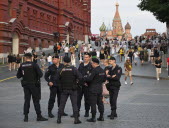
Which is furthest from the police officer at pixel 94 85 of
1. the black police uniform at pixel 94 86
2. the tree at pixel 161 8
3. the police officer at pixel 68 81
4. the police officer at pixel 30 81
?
the tree at pixel 161 8

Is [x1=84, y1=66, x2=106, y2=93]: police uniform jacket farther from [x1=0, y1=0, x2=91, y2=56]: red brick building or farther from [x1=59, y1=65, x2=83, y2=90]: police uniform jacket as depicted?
[x1=0, y1=0, x2=91, y2=56]: red brick building

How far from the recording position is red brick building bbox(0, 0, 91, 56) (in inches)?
1746

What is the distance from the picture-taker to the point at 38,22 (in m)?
57.5

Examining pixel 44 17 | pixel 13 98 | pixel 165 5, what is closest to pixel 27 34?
pixel 44 17

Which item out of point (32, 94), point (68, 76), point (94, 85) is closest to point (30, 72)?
point (32, 94)

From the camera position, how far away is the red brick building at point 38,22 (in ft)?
145

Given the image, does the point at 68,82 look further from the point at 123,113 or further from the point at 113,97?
the point at 123,113

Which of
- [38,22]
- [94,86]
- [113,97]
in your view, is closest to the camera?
[94,86]

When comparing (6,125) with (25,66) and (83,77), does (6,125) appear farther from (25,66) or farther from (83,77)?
(83,77)

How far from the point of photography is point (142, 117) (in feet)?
38.9

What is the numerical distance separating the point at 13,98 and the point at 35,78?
581 centimetres

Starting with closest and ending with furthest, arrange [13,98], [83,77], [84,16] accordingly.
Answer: [83,77], [13,98], [84,16]

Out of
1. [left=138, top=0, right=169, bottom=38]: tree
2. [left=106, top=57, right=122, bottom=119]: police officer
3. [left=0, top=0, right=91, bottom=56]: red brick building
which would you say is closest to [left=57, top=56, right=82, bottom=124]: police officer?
[left=106, top=57, right=122, bottom=119]: police officer

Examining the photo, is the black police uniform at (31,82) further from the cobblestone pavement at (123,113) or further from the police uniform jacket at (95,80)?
the police uniform jacket at (95,80)
